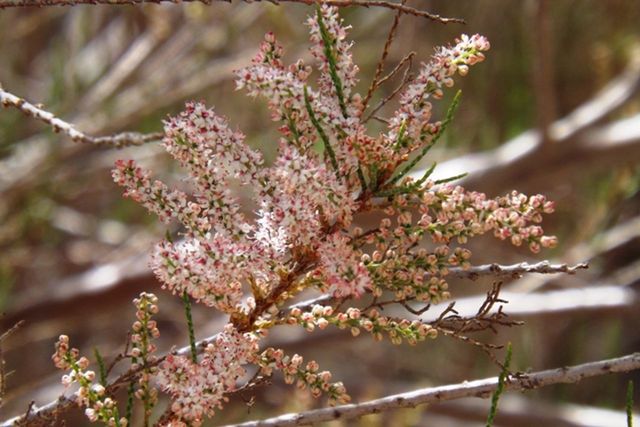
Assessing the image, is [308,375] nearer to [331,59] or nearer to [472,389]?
[472,389]

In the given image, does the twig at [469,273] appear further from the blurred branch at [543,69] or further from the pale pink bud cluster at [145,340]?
the blurred branch at [543,69]

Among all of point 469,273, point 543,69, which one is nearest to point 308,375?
point 469,273

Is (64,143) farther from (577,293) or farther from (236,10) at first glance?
(577,293)

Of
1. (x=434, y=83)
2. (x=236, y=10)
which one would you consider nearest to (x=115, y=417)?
(x=434, y=83)

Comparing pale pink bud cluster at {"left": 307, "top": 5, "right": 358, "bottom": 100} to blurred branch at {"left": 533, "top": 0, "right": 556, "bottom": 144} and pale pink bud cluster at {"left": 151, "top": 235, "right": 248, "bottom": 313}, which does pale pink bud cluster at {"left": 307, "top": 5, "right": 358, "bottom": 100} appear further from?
blurred branch at {"left": 533, "top": 0, "right": 556, "bottom": 144}

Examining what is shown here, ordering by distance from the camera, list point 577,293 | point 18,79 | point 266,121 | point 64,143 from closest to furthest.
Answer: point 577,293 → point 64,143 → point 18,79 → point 266,121

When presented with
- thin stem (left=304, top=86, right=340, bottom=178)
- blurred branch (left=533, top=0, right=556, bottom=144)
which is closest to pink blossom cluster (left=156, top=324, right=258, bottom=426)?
thin stem (left=304, top=86, right=340, bottom=178)
